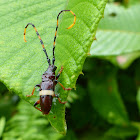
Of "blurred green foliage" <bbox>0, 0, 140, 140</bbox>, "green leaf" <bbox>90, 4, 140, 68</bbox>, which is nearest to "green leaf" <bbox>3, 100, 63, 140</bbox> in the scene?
A: "blurred green foliage" <bbox>0, 0, 140, 140</bbox>

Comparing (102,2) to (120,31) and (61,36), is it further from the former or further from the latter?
(120,31)

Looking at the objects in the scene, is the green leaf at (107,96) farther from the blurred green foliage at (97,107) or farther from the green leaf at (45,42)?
the green leaf at (45,42)

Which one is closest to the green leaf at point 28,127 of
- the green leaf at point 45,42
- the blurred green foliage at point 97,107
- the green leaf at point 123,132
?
the blurred green foliage at point 97,107

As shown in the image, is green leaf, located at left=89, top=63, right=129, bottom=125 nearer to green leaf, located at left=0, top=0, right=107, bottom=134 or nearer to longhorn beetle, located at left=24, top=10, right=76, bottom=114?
longhorn beetle, located at left=24, top=10, right=76, bottom=114

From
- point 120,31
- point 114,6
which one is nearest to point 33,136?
point 120,31

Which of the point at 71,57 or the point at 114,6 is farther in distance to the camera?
the point at 114,6
